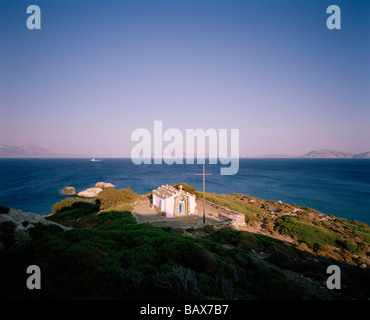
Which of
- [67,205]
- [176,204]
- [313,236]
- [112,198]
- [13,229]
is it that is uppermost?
[13,229]

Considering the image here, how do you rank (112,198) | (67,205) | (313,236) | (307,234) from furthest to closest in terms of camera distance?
(67,205) < (112,198) < (307,234) < (313,236)

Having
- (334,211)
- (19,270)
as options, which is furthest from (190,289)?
(334,211)

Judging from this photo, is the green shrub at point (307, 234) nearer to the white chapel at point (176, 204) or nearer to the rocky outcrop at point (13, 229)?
the white chapel at point (176, 204)

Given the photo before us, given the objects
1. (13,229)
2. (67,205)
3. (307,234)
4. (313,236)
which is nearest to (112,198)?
(67,205)

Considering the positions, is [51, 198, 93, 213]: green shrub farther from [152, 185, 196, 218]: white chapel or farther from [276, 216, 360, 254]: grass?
[276, 216, 360, 254]: grass

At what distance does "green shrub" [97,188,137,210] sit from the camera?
981 inches

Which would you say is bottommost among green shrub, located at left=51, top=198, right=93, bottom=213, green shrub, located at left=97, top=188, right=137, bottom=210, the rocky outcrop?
green shrub, located at left=51, top=198, right=93, bottom=213

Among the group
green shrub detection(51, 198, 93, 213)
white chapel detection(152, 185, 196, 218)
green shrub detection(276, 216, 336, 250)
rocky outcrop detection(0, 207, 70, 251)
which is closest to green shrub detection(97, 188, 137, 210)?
green shrub detection(51, 198, 93, 213)

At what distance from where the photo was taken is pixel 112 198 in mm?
25531

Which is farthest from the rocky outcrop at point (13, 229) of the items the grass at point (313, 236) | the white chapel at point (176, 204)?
the grass at point (313, 236)

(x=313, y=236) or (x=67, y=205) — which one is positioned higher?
(x=67, y=205)

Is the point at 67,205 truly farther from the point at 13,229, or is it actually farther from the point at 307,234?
the point at 307,234

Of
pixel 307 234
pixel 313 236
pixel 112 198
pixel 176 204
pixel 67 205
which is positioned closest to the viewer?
pixel 313 236

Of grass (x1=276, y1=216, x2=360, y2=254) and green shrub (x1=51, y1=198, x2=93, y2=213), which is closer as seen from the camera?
grass (x1=276, y1=216, x2=360, y2=254)
